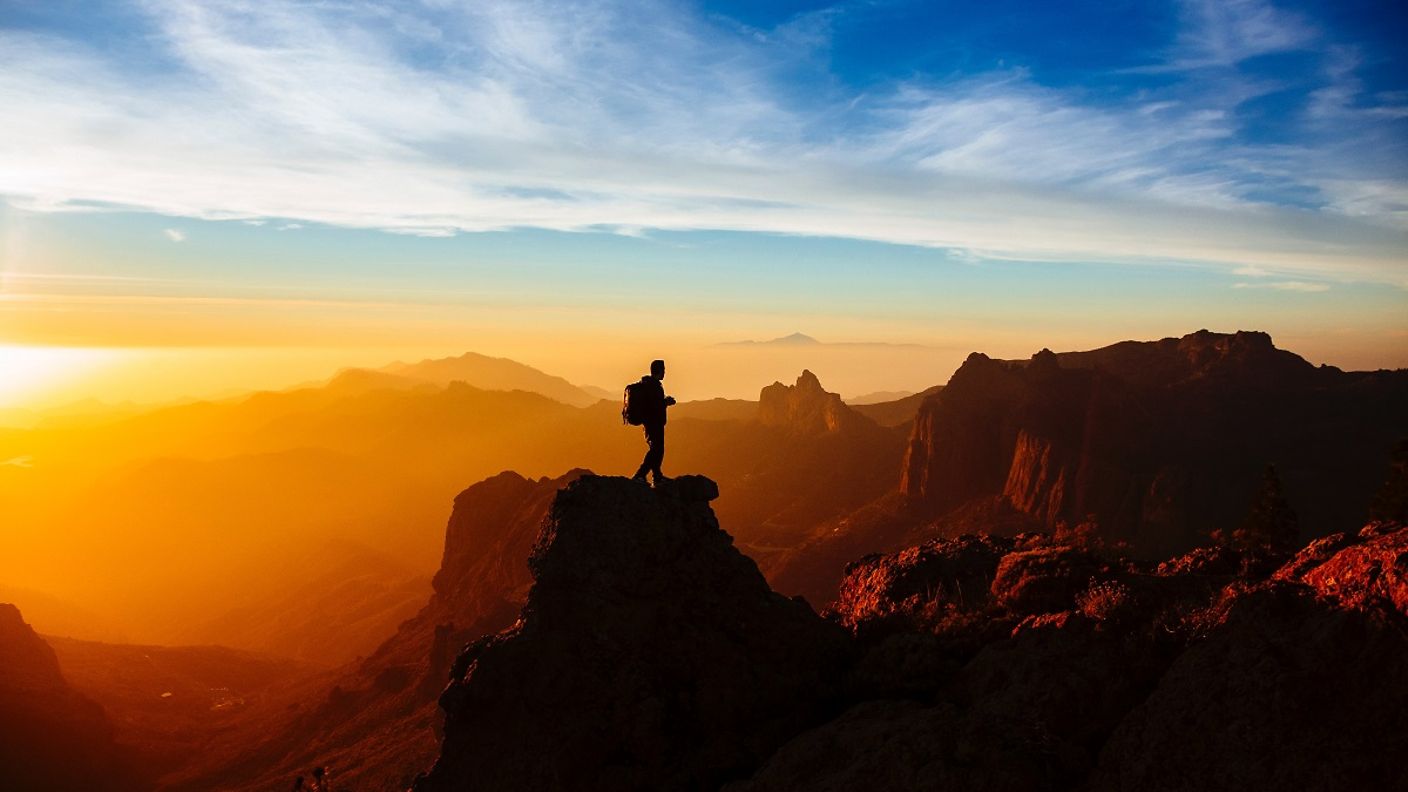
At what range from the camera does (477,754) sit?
1370 centimetres

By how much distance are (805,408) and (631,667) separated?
146509 millimetres

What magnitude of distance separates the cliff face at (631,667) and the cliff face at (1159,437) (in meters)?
76.6

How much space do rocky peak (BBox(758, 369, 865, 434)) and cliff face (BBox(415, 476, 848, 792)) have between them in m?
131

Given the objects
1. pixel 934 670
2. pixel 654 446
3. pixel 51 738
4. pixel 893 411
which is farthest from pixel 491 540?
pixel 893 411

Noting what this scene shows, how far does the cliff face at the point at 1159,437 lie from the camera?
8038 centimetres

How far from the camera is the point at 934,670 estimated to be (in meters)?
13.5

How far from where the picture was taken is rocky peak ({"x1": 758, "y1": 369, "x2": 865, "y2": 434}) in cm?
14712

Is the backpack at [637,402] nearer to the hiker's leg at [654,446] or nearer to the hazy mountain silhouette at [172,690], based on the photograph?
the hiker's leg at [654,446]

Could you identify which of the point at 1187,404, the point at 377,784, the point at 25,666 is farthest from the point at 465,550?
the point at 1187,404

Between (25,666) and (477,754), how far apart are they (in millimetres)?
70323

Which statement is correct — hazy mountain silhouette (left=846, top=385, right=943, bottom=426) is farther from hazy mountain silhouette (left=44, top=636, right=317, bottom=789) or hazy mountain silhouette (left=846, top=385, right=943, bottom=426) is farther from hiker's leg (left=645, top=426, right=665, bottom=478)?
hiker's leg (left=645, top=426, right=665, bottom=478)

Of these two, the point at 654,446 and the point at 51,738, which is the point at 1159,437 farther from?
the point at 51,738

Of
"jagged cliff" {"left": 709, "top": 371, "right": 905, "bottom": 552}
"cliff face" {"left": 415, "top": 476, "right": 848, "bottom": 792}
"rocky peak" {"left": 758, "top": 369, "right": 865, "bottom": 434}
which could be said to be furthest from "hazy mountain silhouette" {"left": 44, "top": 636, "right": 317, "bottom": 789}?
"rocky peak" {"left": 758, "top": 369, "right": 865, "bottom": 434}

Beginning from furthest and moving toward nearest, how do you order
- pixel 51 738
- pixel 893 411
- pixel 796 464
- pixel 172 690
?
pixel 893 411 → pixel 796 464 → pixel 172 690 → pixel 51 738
